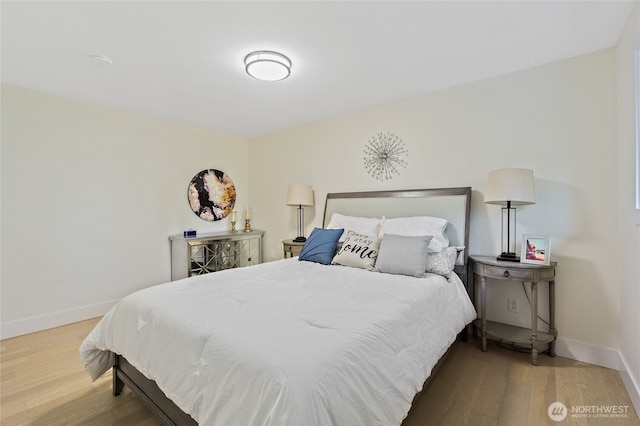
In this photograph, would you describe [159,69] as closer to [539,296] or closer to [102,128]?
[102,128]

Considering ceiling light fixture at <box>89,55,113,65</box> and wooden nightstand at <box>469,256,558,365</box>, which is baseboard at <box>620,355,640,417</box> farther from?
ceiling light fixture at <box>89,55,113,65</box>

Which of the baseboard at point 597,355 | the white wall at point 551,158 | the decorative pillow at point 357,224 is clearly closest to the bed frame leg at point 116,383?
the decorative pillow at point 357,224

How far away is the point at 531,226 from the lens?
8.33ft

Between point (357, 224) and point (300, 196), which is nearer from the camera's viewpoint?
point (357, 224)

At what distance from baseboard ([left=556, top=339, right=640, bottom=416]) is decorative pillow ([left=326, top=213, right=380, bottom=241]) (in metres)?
1.77

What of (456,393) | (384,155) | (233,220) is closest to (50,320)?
(233,220)

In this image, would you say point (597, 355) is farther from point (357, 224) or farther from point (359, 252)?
point (357, 224)

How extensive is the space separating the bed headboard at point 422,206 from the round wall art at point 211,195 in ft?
5.99

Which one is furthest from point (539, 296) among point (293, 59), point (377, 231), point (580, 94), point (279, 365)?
point (293, 59)

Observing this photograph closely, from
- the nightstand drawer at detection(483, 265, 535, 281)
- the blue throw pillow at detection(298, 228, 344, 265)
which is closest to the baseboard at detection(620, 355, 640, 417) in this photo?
the nightstand drawer at detection(483, 265, 535, 281)

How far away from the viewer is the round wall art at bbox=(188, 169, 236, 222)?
4.36 meters

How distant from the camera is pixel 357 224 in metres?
3.19

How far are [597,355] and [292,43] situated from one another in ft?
10.8

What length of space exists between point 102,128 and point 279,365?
12.2ft
